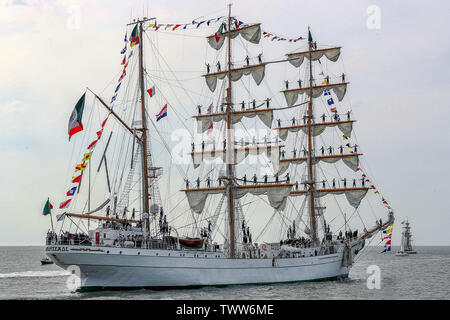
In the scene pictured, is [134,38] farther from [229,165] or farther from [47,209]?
[47,209]

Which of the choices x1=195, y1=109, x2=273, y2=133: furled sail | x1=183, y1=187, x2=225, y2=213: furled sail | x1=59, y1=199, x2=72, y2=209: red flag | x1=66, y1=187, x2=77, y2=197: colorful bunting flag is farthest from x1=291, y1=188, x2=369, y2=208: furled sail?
x1=59, y1=199, x2=72, y2=209: red flag

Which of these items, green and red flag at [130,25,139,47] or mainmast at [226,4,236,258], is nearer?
green and red flag at [130,25,139,47]

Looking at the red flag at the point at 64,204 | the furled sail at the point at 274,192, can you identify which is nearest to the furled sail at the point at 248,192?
the furled sail at the point at 274,192

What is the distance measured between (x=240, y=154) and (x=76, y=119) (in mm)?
18438

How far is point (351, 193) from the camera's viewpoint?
6325cm

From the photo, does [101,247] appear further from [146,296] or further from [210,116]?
[210,116]

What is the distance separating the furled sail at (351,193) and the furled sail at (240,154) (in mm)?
7432

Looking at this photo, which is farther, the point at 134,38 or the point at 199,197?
the point at 199,197

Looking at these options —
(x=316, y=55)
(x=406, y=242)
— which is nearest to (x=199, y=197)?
(x=316, y=55)

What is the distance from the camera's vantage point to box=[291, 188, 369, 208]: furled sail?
206ft

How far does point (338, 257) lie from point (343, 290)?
10.7 m

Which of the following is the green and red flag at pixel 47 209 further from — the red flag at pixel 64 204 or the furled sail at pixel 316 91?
the furled sail at pixel 316 91

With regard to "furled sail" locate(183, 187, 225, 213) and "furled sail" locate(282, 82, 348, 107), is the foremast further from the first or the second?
"furled sail" locate(282, 82, 348, 107)

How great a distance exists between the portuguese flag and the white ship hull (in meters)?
8.58
